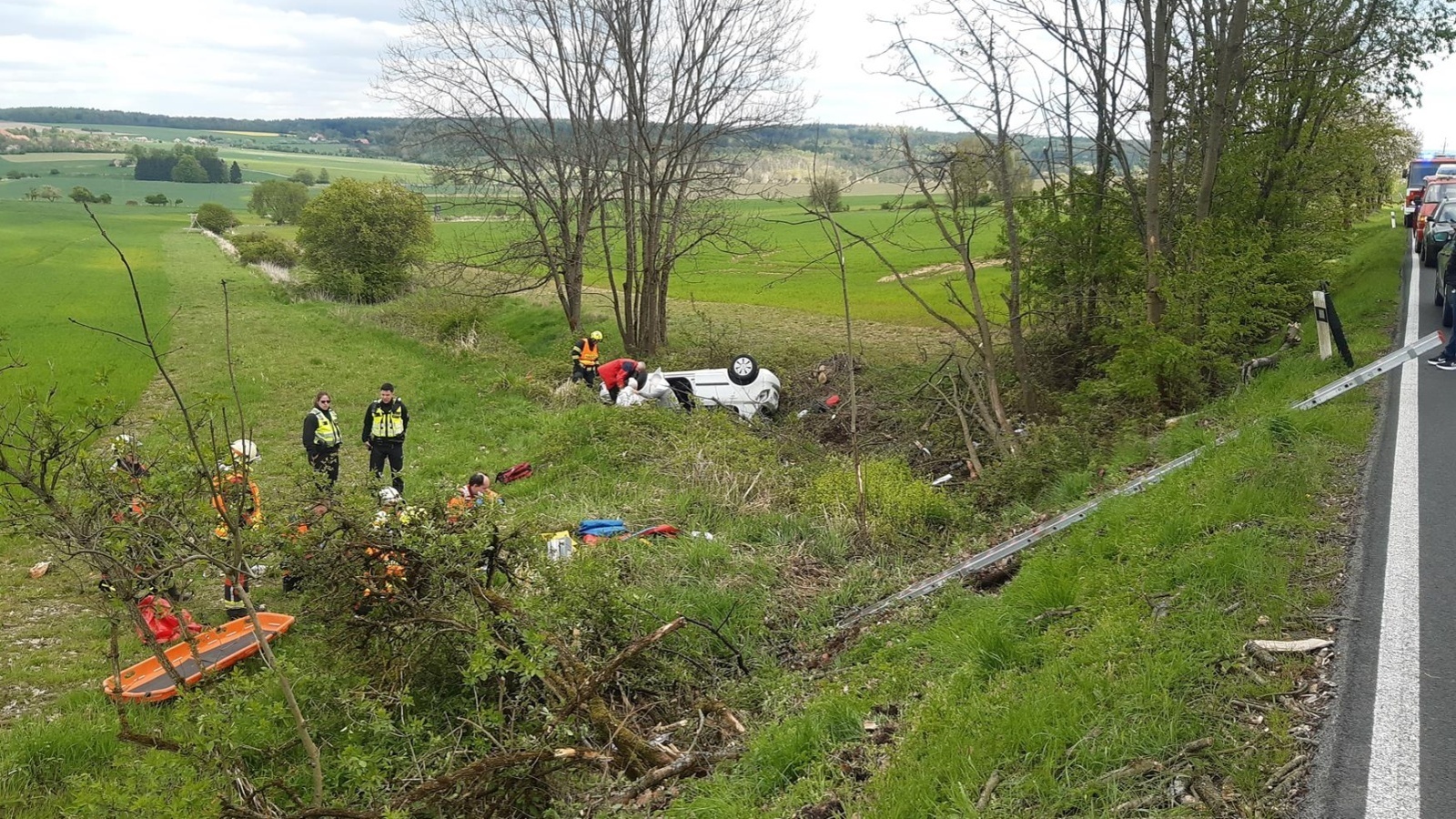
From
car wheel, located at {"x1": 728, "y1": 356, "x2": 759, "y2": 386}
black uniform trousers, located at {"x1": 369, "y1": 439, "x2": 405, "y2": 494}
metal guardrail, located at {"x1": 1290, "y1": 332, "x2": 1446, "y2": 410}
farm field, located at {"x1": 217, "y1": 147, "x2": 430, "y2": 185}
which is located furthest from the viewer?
farm field, located at {"x1": 217, "y1": 147, "x2": 430, "y2": 185}

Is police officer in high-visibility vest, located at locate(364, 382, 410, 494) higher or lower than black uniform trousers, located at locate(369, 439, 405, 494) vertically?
higher

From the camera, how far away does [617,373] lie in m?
16.7

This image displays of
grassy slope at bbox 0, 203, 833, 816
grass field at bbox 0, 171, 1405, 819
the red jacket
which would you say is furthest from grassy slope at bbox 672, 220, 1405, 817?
the red jacket

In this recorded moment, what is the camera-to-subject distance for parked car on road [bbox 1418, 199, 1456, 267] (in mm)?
16062

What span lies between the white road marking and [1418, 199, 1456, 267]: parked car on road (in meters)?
12.6

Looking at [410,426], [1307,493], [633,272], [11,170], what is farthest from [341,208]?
[11,170]

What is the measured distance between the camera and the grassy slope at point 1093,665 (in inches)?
153

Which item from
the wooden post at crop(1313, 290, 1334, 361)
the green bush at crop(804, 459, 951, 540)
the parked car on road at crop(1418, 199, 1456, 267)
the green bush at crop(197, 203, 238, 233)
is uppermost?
the green bush at crop(197, 203, 238, 233)

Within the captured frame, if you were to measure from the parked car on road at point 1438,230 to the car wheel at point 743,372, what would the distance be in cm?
1231

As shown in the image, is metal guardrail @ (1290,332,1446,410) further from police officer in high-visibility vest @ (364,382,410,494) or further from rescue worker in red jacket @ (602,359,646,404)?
rescue worker in red jacket @ (602,359,646,404)

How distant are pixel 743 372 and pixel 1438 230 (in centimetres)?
1295

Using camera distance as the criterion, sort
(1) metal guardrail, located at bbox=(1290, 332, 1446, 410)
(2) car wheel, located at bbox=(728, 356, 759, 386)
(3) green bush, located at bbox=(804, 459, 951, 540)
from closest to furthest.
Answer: (1) metal guardrail, located at bbox=(1290, 332, 1446, 410), (3) green bush, located at bbox=(804, 459, 951, 540), (2) car wheel, located at bbox=(728, 356, 759, 386)

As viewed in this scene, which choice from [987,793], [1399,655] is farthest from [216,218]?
[1399,655]

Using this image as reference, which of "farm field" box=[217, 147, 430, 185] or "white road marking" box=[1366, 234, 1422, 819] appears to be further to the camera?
"farm field" box=[217, 147, 430, 185]
